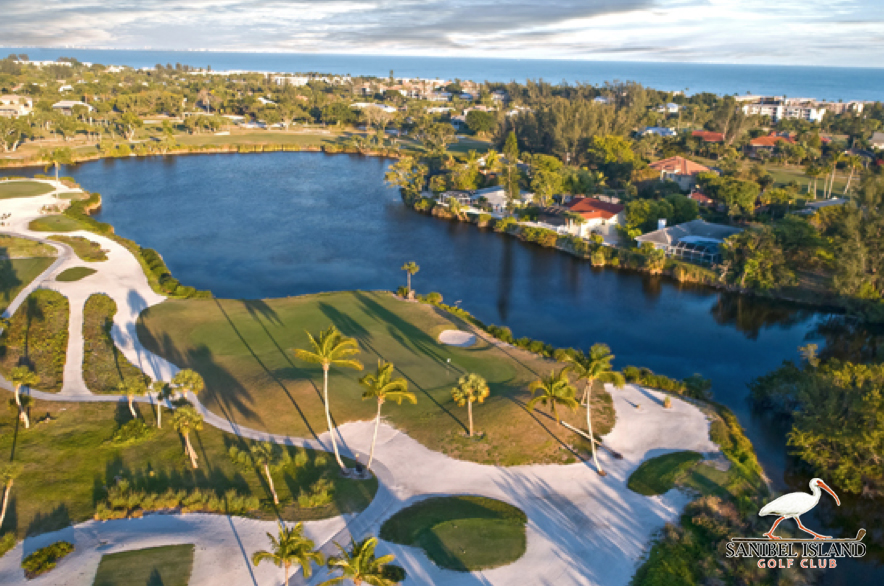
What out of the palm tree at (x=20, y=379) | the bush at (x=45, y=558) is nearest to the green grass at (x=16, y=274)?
the palm tree at (x=20, y=379)

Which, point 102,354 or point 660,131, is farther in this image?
point 660,131

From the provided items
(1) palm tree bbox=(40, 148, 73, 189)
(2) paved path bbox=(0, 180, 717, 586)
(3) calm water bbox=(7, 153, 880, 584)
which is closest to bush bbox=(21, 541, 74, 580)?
(2) paved path bbox=(0, 180, 717, 586)

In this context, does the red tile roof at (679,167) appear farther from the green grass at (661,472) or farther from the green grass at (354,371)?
the green grass at (661,472)

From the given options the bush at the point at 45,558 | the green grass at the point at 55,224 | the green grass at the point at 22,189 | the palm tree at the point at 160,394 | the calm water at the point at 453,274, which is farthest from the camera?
the green grass at the point at 22,189

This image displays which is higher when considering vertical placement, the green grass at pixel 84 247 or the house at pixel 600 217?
the house at pixel 600 217

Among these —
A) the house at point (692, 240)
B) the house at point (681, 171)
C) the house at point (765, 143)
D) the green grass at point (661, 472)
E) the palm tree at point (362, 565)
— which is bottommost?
the green grass at point (661, 472)

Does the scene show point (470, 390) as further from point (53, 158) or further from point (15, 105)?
point (15, 105)

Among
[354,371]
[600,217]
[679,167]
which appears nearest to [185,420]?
[354,371]
